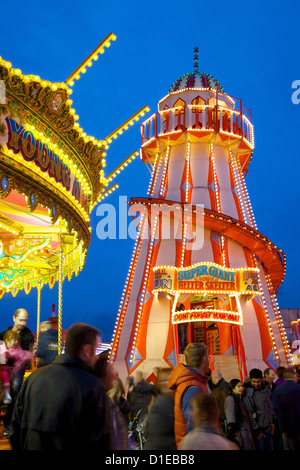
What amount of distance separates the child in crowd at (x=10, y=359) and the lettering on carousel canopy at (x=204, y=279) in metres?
9.19

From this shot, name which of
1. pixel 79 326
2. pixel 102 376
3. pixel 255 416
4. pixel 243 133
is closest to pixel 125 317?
pixel 243 133

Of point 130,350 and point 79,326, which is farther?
point 130,350

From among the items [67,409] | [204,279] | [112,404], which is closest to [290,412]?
[112,404]

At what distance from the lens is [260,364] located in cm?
1681

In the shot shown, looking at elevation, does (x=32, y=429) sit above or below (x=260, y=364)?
above

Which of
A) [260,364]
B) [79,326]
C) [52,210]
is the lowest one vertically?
[260,364]

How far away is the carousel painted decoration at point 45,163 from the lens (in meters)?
6.81

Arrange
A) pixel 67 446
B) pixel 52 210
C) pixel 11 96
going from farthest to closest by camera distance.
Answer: pixel 52 210 → pixel 11 96 → pixel 67 446

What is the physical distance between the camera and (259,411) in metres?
6.36

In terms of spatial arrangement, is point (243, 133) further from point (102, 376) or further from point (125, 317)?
point (102, 376)

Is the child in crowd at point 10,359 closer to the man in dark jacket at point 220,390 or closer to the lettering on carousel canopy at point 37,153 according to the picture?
the lettering on carousel canopy at point 37,153

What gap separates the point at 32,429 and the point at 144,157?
20.5 meters

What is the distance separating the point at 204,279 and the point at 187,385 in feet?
40.1

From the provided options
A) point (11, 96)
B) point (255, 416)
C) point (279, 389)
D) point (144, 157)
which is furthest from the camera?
point (144, 157)
